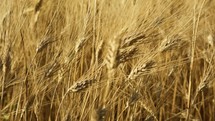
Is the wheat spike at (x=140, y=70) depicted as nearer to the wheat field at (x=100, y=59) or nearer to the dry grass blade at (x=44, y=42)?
the wheat field at (x=100, y=59)

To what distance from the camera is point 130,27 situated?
981 millimetres

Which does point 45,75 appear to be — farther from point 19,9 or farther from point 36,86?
point 19,9

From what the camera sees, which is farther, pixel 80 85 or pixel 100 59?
pixel 100 59

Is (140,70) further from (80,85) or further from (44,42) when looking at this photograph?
(44,42)

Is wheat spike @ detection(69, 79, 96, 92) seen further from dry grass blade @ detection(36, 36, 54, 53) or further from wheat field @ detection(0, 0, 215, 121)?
dry grass blade @ detection(36, 36, 54, 53)

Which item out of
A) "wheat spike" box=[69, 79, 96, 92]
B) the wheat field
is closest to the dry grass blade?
the wheat field

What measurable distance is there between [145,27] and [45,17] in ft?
2.01

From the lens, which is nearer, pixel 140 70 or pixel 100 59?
pixel 140 70

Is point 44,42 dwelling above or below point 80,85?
above

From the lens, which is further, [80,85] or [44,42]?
[44,42]

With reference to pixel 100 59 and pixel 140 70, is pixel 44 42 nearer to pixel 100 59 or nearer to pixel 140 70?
pixel 100 59

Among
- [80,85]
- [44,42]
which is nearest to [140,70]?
[80,85]

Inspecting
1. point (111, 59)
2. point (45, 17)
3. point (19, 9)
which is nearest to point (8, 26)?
point (19, 9)

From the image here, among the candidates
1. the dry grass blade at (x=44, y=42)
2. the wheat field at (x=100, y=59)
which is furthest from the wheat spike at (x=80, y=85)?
the dry grass blade at (x=44, y=42)
